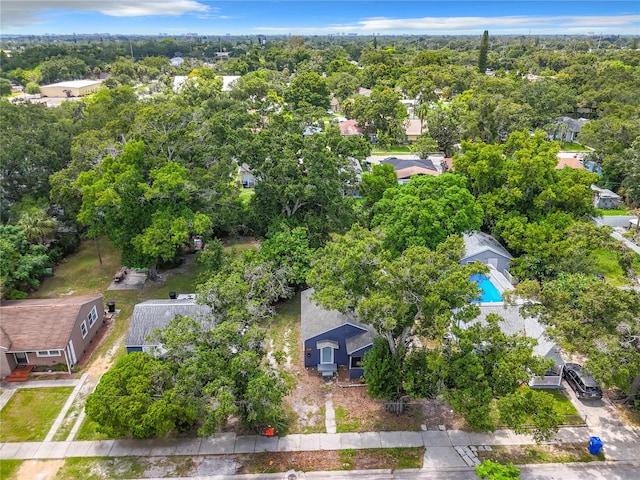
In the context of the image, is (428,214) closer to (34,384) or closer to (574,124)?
(34,384)

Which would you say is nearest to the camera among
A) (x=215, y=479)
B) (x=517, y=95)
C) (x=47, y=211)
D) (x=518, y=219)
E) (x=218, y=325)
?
(x=215, y=479)

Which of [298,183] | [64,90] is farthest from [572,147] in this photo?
[64,90]

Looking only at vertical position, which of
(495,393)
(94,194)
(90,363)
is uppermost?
(94,194)

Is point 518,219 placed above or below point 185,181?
below

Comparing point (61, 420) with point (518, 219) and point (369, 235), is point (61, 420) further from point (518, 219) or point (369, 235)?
point (518, 219)

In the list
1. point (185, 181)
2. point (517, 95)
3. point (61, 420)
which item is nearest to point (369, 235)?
point (185, 181)

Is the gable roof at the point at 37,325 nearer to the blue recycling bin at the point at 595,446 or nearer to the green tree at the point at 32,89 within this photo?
the blue recycling bin at the point at 595,446
